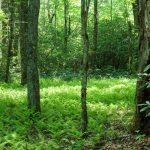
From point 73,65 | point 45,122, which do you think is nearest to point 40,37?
point 73,65

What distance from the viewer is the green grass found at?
9.00 meters

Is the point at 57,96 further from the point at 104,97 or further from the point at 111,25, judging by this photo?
the point at 111,25

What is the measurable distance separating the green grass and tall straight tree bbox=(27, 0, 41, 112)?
0.46 meters

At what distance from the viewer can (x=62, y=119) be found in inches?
433

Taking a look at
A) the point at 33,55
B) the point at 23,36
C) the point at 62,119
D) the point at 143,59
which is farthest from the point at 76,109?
the point at 23,36

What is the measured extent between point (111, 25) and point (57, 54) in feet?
22.5

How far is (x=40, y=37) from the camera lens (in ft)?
86.8

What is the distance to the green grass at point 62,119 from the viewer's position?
900 centimetres

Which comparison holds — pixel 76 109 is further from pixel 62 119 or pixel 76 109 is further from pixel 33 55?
pixel 33 55

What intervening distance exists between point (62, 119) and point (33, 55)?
2298 mm

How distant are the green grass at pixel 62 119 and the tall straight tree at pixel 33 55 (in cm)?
46

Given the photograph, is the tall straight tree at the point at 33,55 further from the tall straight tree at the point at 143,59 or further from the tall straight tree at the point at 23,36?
the tall straight tree at the point at 23,36

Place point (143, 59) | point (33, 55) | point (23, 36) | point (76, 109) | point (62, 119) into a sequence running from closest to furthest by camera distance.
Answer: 1. point (143, 59)
2. point (62, 119)
3. point (33, 55)
4. point (76, 109)
5. point (23, 36)

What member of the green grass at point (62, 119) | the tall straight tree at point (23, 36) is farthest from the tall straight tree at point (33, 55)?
the tall straight tree at point (23, 36)
